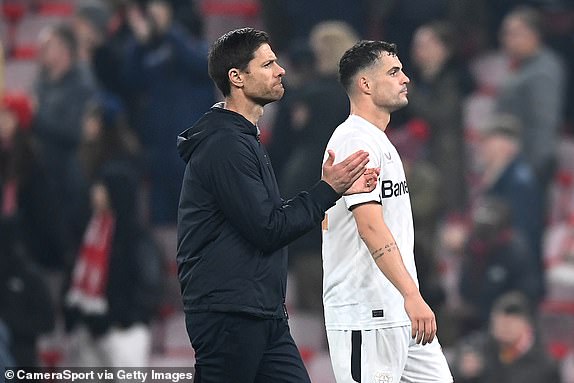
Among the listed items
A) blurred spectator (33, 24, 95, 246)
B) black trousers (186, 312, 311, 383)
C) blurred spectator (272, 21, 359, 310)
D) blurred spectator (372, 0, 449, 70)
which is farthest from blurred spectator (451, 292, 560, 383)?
black trousers (186, 312, 311, 383)

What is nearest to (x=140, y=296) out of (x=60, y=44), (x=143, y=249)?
(x=143, y=249)

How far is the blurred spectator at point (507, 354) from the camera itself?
8.39m

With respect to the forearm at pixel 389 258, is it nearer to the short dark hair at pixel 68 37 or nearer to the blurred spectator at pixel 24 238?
the blurred spectator at pixel 24 238

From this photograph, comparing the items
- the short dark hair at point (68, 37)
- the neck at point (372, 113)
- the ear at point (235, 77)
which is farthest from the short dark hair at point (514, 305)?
the ear at point (235, 77)

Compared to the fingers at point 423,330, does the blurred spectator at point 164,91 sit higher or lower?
higher

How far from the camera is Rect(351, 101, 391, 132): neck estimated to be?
16.8ft

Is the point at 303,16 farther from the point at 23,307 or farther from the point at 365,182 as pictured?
the point at 365,182

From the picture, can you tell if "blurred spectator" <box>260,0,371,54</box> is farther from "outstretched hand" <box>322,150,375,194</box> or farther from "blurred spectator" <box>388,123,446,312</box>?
"outstretched hand" <box>322,150,375,194</box>

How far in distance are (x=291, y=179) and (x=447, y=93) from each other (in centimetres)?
128

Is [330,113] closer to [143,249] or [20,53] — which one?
[143,249]

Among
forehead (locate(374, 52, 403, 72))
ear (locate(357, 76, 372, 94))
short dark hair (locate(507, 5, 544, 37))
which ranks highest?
short dark hair (locate(507, 5, 544, 37))

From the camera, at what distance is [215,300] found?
4500mm

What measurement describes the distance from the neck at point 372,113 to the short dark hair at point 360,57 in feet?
0.29

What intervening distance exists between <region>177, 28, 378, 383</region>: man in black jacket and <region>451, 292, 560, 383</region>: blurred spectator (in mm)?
3959
